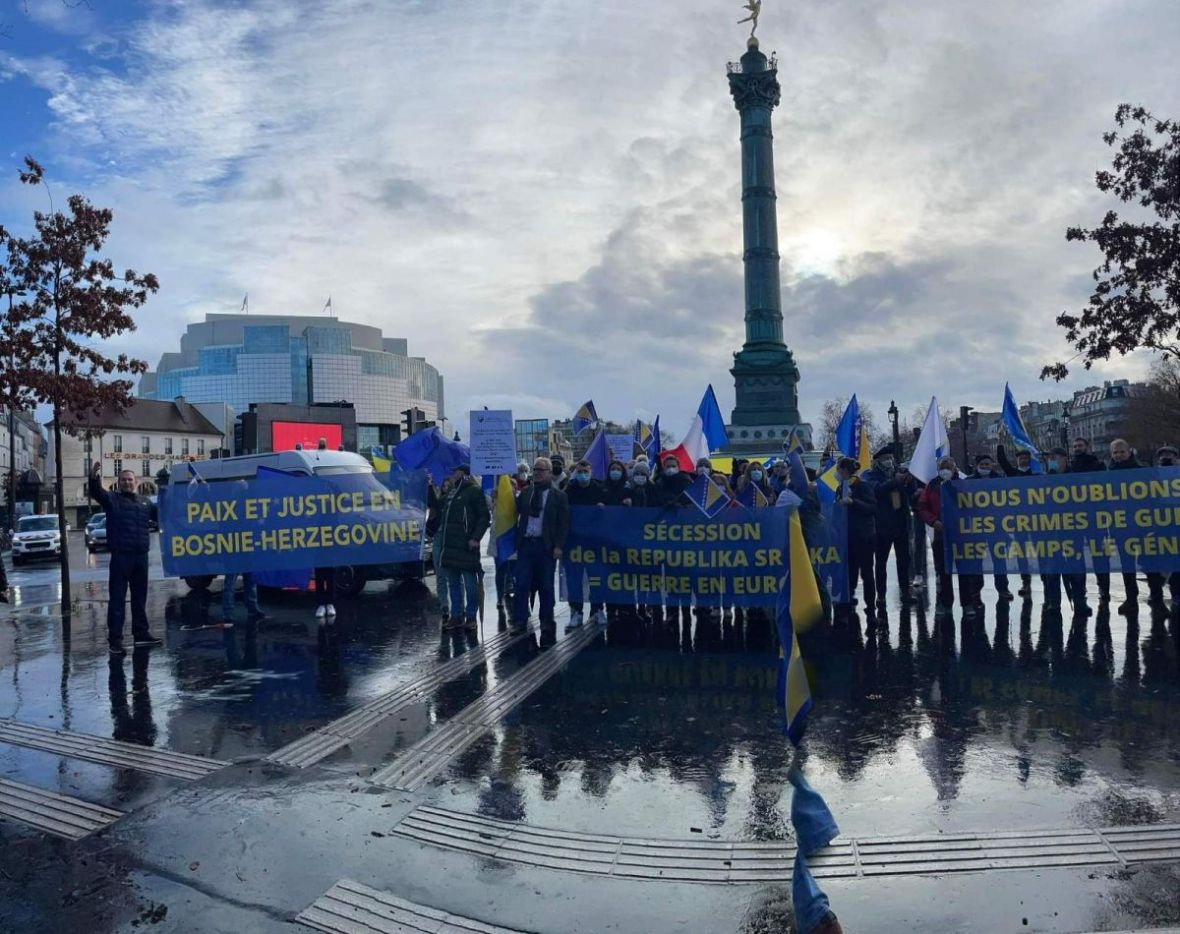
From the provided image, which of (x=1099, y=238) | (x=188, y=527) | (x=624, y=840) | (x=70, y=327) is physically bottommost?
(x=624, y=840)

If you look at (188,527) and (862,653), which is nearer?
(862,653)

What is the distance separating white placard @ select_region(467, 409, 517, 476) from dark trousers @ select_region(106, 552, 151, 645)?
5.07m

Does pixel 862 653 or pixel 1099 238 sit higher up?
pixel 1099 238

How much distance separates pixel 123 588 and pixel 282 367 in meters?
153

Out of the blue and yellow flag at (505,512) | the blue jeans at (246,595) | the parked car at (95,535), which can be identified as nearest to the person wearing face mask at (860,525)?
the blue and yellow flag at (505,512)

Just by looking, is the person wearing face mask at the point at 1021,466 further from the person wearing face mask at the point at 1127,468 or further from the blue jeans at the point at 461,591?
the blue jeans at the point at 461,591

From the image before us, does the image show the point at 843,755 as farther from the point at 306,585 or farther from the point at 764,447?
the point at 764,447

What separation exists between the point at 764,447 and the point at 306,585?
2079 inches

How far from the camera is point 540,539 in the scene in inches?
436

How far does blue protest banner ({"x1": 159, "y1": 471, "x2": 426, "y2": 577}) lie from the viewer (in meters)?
12.0

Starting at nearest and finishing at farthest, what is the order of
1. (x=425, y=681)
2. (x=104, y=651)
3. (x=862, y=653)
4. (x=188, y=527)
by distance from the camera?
1. (x=425, y=681)
2. (x=862, y=653)
3. (x=104, y=651)
4. (x=188, y=527)

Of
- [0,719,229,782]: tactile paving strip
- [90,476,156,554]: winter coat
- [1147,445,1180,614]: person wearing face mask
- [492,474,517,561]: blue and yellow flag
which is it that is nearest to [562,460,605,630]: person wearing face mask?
[492,474,517,561]: blue and yellow flag

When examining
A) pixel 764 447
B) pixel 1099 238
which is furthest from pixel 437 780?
pixel 764 447

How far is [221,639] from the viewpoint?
10930 millimetres
